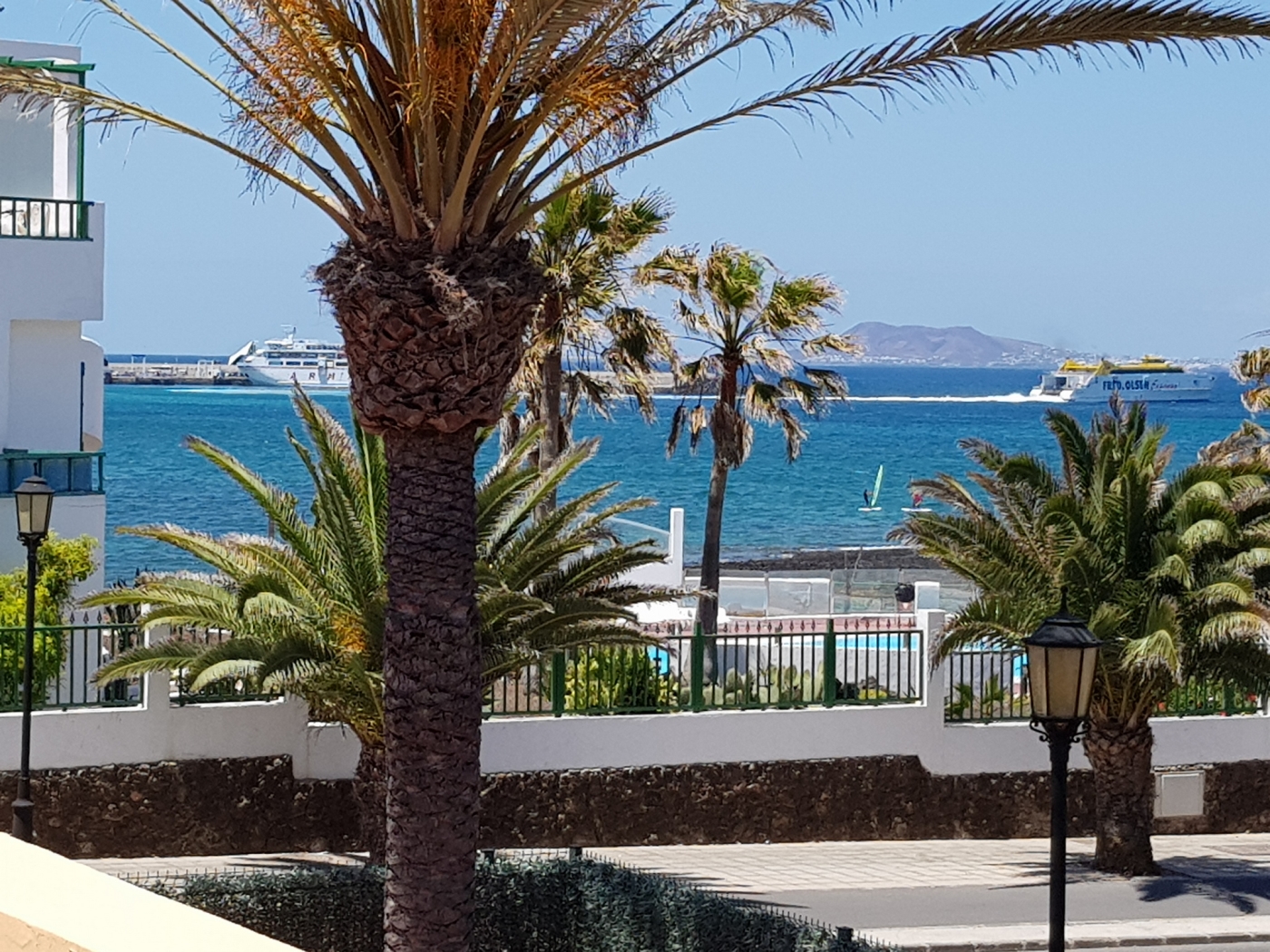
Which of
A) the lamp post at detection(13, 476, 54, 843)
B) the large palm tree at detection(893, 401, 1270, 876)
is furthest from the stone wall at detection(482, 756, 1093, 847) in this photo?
the lamp post at detection(13, 476, 54, 843)

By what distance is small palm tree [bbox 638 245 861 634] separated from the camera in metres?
28.2

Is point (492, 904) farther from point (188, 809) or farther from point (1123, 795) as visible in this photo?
point (1123, 795)

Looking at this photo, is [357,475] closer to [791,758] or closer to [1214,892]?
[791,758]

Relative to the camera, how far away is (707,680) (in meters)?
20.2

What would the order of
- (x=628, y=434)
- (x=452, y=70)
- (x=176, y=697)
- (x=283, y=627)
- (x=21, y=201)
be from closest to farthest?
(x=452, y=70), (x=283, y=627), (x=176, y=697), (x=21, y=201), (x=628, y=434)

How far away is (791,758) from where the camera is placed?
778 inches

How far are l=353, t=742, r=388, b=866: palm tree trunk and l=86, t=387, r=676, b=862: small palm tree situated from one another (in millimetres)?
16

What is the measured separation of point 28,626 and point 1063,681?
9.18 m

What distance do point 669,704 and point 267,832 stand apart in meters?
4.45

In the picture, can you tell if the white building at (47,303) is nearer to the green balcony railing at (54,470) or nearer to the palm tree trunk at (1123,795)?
the green balcony railing at (54,470)

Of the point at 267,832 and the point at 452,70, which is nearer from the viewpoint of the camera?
the point at 452,70

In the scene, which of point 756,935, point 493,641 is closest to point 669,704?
point 493,641

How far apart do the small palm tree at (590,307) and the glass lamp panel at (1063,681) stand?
14338mm

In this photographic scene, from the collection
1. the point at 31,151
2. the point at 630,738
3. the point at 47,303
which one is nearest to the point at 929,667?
the point at 630,738
